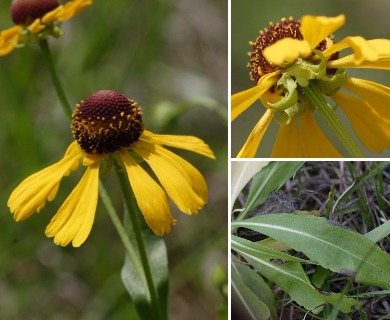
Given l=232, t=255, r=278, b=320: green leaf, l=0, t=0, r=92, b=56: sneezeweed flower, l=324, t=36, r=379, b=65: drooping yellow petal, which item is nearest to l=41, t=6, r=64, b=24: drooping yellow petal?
l=0, t=0, r=92, b=56: sneezeweed flower

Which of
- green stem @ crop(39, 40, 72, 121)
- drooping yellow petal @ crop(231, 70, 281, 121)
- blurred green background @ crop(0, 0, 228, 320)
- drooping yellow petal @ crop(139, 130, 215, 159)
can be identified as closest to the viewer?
drooping yellow petal @ crop(231, 70, 281, 121)

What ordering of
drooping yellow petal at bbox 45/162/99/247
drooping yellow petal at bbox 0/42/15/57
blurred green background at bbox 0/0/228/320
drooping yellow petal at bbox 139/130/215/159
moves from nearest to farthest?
drooping yellow petal at bbox 45/162/99/247, drooping yellow petal at bbox 139/130/215/159, drooping yellow petal at bbox 0/42/15/57, blurred green background at bbox 0/0/228/320

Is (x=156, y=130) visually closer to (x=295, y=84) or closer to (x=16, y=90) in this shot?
(x=16, y=90)

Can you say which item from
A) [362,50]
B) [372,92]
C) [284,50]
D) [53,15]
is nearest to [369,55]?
[362,50]

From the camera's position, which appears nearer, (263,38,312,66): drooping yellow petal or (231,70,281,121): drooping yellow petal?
(263,38,312,66): drooping yellow petal

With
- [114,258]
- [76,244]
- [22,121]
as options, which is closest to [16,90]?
[22,121]

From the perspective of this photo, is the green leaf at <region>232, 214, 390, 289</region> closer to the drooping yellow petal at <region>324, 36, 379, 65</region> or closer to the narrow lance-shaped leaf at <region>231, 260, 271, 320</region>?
the narrow lance-shaped leaf at <region>231, 260, 271, 320</region>
